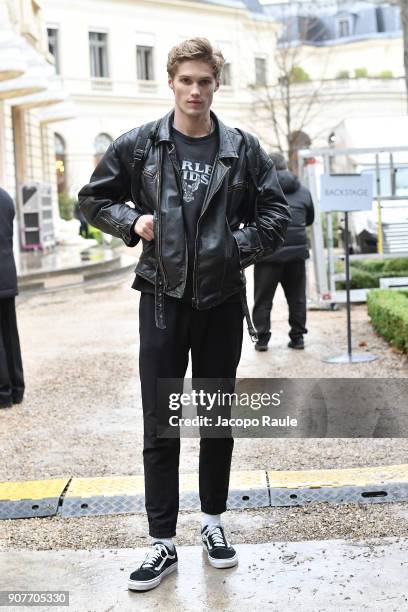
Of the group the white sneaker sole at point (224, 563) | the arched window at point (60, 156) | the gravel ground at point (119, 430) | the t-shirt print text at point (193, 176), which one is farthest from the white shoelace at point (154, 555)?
the arched window at point (60, 156)

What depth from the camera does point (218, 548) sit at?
13.2 ft

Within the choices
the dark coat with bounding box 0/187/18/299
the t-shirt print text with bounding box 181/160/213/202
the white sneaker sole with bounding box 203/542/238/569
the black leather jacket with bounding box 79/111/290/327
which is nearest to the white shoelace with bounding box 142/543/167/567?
the white sneaker sole with bounding box 203/542/238/569

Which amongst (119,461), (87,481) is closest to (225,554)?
(87,481)

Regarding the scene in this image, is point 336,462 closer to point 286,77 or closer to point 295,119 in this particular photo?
point 286,77

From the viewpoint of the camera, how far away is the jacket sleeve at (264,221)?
12.8ft

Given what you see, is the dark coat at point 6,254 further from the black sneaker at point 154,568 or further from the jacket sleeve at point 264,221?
the black sneaker at point 154,568

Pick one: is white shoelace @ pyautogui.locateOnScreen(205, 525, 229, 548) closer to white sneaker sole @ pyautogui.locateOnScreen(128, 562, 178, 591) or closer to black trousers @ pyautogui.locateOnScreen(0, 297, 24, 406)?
white sneaker sole @ pyautogui.locateOnScreen(128, 562, 178, 591)

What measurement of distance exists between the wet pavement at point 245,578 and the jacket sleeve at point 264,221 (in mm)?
1168

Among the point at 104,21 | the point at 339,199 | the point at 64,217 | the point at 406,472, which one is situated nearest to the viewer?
the point at 406,472

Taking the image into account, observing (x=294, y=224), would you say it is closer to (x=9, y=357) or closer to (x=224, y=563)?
(x=9, y=357)

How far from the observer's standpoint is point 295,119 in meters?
51.1

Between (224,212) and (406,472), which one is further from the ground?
(224,212)

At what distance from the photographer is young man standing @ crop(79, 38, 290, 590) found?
3.78 meters

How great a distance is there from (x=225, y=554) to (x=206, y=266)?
113cm
